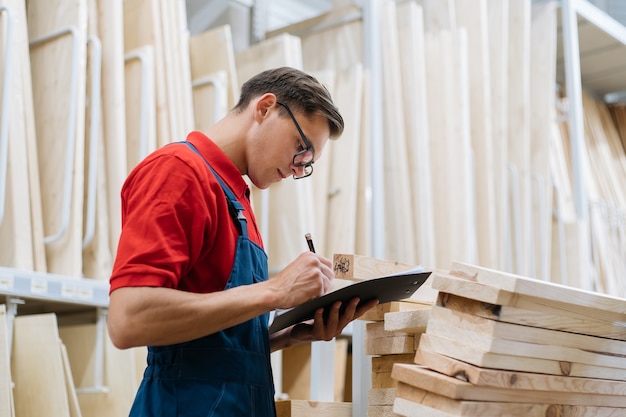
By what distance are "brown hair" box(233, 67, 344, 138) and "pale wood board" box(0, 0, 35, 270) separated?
1.04m

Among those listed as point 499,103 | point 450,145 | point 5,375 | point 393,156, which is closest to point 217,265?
point 5,375

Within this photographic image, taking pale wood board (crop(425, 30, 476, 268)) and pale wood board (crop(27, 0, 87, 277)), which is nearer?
pale wood board (crop(27, 0, 87, 277))

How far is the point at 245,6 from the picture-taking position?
4.70 m

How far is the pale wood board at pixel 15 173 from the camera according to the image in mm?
2594

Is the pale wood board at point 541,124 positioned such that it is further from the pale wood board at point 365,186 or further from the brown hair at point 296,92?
the brown hair at point 296,92

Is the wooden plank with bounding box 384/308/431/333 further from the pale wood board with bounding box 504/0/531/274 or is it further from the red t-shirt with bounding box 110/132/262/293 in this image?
the pale wood board with bounding box 504/0/531/274

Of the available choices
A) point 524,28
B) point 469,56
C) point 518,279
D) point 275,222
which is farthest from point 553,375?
point 524,28

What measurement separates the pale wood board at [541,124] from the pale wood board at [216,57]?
2134mm

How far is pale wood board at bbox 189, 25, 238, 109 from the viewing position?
135 inches

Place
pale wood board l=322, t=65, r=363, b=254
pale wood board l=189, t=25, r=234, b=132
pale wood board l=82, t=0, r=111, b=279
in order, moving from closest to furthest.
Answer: pale wood board l=82, t=0, r=111, b=279, pale wood board l=189, t=25, r=234, b=132, pale wood board l=322, t=65, r=363, b=254

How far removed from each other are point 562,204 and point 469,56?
1390 millimetres

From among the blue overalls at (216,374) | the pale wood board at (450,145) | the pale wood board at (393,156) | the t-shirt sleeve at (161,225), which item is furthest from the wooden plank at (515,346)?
the pale wood board at (450,145)

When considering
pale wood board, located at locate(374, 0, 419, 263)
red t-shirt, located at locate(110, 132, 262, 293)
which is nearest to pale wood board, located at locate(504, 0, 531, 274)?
pale wood board, located at locate(374, 0, 419, 263)

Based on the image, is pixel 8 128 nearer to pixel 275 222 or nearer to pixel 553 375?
pixel 275 222
